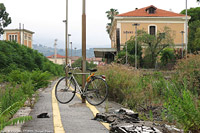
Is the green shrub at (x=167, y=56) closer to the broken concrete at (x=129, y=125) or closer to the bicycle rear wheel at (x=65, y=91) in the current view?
the bicycle rear wheel at (x=65, y=91)

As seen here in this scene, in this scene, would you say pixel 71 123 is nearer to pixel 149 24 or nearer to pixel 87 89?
pixel 87 89

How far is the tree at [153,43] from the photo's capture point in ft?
187

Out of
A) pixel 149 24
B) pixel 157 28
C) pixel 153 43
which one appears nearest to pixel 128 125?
pixel 153 43

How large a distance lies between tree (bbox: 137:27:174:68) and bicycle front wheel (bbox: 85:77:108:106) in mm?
46793

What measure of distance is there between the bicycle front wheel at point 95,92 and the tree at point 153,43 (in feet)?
154

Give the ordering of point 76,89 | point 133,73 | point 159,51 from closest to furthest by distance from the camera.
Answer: point 76,89 < point 133,73 < point 159,51

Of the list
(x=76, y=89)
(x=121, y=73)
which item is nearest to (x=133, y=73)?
(x=121, y=73)

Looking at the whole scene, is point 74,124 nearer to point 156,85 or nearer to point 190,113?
point 190,113

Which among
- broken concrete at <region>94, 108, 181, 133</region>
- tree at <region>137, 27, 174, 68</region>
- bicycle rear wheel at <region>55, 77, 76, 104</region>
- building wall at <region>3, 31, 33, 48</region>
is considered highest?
building wall at <region>3, 31, 33, 48</region>

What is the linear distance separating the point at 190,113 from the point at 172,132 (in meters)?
0.62

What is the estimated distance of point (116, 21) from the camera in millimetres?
70188

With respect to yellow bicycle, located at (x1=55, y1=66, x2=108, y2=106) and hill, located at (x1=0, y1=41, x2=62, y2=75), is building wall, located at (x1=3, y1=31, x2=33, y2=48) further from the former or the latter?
yellow bicycle, located at (x1=55, y1=66, x2=108, y2=106)

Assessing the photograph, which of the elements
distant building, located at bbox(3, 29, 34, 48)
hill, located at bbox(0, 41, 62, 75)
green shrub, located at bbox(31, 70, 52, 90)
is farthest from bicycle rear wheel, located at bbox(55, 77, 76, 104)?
distant building, located at bbox(3, 29, 34, 48)

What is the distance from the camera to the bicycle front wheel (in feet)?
32.9
